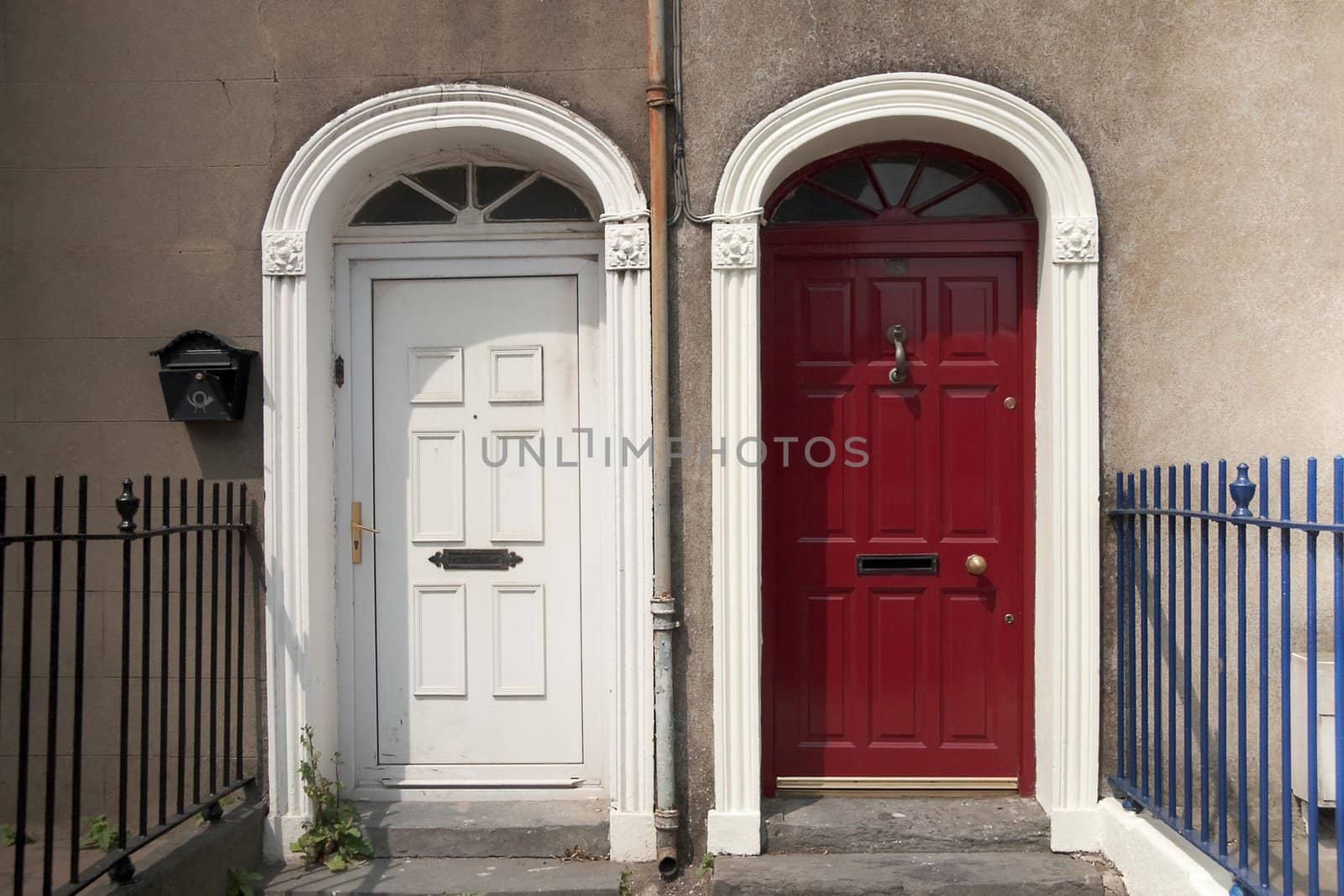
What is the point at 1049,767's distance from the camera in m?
3.99

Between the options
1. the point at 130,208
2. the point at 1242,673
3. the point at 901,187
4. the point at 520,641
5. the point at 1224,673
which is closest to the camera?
the point at 1242,673

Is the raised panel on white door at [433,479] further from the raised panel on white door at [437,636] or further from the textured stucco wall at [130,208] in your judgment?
the textured stucco wall at [130,208]

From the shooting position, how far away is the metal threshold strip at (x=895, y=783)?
422 cm

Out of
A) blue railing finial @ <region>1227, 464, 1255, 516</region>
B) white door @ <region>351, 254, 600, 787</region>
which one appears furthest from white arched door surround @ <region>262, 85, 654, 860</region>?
blue railing finial @ <region>1227, 464, 1255, 516</region>

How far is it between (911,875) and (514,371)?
8.47ft

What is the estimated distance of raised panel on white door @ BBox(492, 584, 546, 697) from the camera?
4.37 metres

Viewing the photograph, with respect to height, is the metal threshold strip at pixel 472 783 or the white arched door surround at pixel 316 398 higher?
the white arched door surround at pixel 316 398

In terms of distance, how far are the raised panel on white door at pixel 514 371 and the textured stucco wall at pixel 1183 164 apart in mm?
836

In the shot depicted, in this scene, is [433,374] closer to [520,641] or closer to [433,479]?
[433,479]

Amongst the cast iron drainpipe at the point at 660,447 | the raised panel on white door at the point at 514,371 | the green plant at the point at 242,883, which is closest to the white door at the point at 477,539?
the raised panel on white door at the point at 514,371

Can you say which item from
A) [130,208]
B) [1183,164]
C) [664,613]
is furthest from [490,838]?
[1183,164]

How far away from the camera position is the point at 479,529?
14.4ft

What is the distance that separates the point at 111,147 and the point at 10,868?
113 inches

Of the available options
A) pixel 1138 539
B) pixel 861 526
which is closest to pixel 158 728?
pixel 861 526
